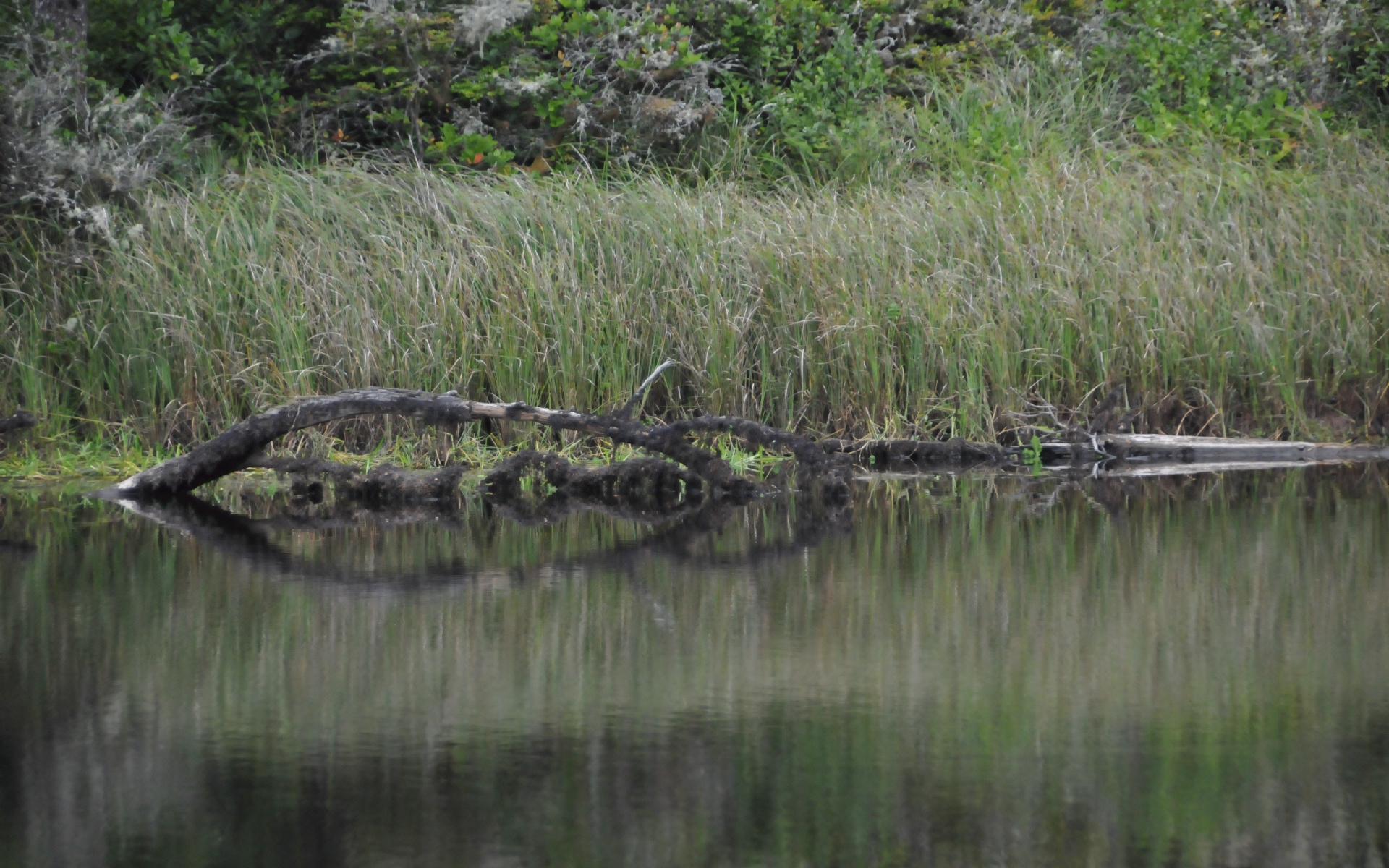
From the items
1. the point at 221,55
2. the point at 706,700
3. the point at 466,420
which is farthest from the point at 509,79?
the point at 706,700

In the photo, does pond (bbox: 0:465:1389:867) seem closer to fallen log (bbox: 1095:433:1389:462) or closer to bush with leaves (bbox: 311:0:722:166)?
fallen log (bbox: 1095:433:1389:462)

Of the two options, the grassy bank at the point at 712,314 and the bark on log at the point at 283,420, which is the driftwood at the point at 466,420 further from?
the grassy bank at the point at 712,314

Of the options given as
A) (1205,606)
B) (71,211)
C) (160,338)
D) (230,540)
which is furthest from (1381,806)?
(71,211)

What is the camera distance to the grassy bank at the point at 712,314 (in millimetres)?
7281

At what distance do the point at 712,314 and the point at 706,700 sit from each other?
4.89m

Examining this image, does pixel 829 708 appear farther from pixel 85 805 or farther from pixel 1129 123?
pixel 1129 123

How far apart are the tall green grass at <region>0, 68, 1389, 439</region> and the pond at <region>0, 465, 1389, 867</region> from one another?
8.80 ft

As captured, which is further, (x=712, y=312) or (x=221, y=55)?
(x=221, y=55)

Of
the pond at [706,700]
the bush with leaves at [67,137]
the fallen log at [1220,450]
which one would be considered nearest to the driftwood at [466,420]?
the pond at [706,700]

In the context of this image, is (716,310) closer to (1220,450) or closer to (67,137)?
(1220,450)

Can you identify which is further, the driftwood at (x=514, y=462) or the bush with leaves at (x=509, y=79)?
the bush with leaves at (x=509, y=79)

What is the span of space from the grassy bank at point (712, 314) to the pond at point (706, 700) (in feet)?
8.80

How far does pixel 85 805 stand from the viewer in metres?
2.09

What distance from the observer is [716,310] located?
24.2 feet
